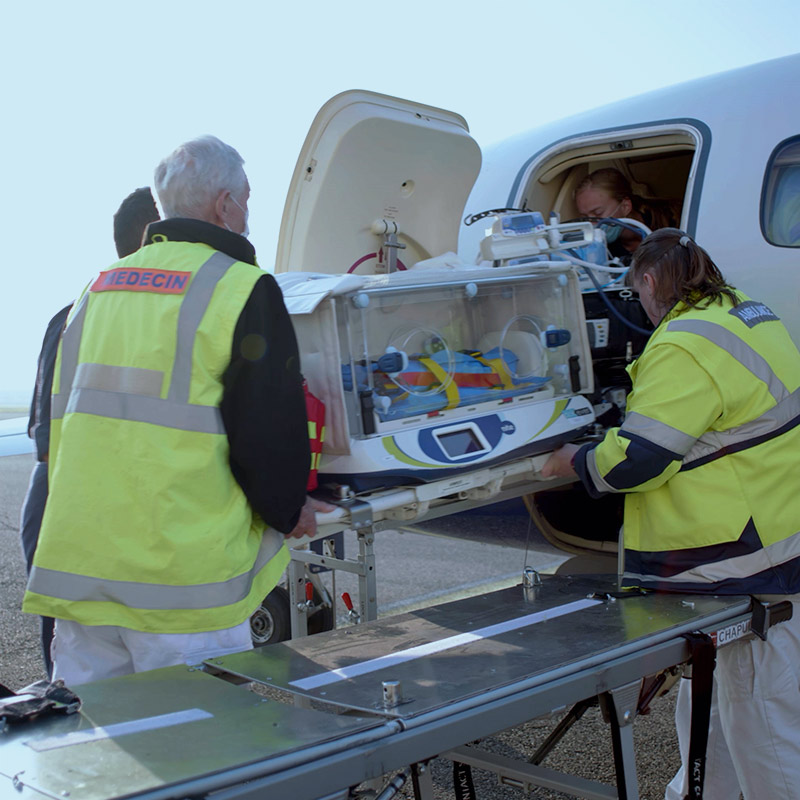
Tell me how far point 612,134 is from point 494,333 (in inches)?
69.3

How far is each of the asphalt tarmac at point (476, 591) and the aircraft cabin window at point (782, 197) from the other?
170cm

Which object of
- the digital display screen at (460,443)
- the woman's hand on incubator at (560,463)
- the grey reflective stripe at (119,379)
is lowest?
the woman's hand on incubator at (560,463)

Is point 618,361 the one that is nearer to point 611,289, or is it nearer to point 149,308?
point 611,289

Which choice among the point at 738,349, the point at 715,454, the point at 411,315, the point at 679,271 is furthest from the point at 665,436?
the point at 411,315

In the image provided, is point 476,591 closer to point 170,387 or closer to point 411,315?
point 411,315

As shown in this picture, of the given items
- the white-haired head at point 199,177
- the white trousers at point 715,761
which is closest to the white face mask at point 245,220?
the white-haired head at point 199,177

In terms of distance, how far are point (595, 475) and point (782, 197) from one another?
1.96 m

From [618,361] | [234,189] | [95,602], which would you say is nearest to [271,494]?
[95,602]

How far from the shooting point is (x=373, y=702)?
2027 mm

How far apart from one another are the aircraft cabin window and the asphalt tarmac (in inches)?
67.1

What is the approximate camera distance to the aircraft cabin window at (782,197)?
13.1 ft

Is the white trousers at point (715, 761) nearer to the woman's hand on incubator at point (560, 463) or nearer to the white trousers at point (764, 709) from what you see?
the white trousers at point (764, 709)

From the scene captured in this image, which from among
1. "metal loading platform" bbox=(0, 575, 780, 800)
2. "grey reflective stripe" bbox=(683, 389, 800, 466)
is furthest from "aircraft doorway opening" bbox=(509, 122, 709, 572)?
"metal loading platform" bbox=(0, 575, 780, 800)

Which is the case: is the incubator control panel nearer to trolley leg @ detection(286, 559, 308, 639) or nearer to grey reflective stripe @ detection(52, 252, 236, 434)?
trolley leg @ detection(286, 559, 308, 639)
